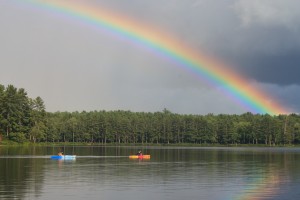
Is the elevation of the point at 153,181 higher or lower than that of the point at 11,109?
lower

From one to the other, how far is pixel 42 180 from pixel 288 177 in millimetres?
30427

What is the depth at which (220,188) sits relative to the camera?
152 ft

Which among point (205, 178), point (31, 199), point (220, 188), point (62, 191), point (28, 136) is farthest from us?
point (28, 136)

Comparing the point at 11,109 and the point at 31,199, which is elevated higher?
the point at 11,109

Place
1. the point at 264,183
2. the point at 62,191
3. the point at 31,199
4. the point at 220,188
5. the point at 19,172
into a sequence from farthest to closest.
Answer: the point at 19,172 → the point at 264,183 → the point at 220,188 → the point at 62,191 → the point at 31,199

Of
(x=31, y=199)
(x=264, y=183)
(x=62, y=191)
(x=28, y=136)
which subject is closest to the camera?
(x=31, y=199)

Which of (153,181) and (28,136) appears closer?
(153,181)

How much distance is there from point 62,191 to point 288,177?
99.3ft

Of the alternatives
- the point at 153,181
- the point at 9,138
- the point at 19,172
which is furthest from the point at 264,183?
the point at 9,138

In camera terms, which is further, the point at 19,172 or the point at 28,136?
the point at 28,136

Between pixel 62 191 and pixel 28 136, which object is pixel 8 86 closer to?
pixel 28 136

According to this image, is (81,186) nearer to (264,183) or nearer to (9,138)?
(264,183)

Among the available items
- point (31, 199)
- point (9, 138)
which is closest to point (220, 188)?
point (31, 199)

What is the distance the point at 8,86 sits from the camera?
192750 millimetres
